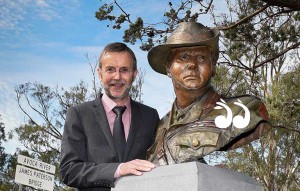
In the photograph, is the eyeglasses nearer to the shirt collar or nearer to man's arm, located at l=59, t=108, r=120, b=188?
the shirt collar

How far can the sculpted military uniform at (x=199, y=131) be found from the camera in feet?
8.13

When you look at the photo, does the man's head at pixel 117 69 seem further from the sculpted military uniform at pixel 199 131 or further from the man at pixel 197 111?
the sculpted military uniform at pixel 199 131

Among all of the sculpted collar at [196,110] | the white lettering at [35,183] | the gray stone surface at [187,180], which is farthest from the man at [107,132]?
the white lettering at [35,183]

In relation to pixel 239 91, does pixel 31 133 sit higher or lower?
lower

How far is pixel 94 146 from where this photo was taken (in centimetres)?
264

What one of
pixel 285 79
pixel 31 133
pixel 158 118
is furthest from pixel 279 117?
pixel 31 133

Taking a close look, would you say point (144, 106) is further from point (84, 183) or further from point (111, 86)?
point (84, 183)

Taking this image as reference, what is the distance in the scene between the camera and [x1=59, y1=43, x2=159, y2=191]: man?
254cm

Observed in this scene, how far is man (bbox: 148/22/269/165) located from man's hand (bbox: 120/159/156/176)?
0.72 feet

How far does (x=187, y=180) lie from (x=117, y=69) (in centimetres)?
84

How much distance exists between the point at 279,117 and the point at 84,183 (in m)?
7.95

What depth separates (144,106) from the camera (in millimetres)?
2918

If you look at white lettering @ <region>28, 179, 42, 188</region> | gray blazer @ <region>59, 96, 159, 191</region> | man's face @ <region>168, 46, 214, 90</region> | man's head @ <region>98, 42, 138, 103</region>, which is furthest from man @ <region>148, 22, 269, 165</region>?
white lettering @ <region>28, 179, 42, 188</region>

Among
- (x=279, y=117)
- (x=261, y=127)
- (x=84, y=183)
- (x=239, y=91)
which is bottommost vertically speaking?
(x=84, y=183)
